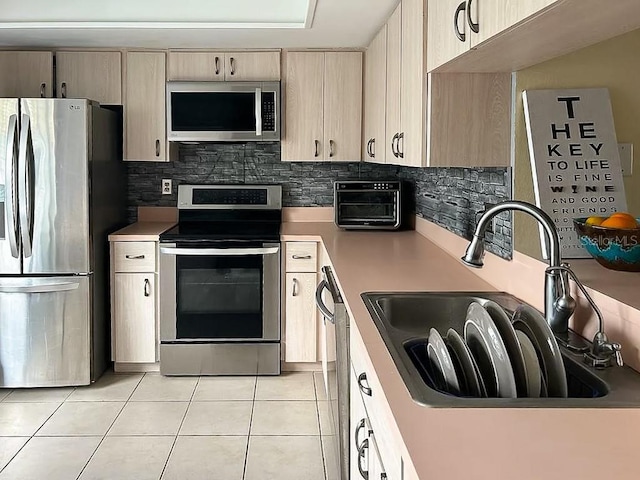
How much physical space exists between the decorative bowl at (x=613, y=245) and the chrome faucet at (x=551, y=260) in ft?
0.84

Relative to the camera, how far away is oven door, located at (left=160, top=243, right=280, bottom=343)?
4.16 metres

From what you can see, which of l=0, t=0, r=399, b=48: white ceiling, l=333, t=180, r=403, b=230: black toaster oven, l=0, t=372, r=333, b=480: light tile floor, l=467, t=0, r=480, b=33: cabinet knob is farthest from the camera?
l=333, t=180, r=403, b=230: black toaster oven

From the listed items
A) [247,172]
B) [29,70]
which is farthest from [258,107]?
[29,70]

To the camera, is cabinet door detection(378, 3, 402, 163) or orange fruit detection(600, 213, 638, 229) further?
cabinet door detection(378, 3, 402, 163)

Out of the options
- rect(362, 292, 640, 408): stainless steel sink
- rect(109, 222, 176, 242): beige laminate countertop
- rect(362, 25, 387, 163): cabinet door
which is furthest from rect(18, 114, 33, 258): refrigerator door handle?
rect(362, 292, 640, 408): stainless steel sink

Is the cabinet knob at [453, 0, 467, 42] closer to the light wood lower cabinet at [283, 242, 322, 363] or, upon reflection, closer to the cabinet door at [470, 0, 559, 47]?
the cabinet door at [470, 0, 559, 47]

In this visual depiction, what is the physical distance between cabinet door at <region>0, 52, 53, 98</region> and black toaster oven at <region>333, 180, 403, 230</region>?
1.81 m

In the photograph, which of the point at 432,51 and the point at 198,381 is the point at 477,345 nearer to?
the point at 432,51


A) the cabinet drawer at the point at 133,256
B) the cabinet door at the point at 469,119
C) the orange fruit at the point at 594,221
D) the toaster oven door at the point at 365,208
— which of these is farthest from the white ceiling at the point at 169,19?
the orange fruit at the point at 594,221

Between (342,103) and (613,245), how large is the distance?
2.69 meters

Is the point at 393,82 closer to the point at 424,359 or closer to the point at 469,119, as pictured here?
the point at 469,119

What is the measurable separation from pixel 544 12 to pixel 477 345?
763mm

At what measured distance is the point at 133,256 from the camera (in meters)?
4.19

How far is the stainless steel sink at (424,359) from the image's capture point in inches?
54.5
